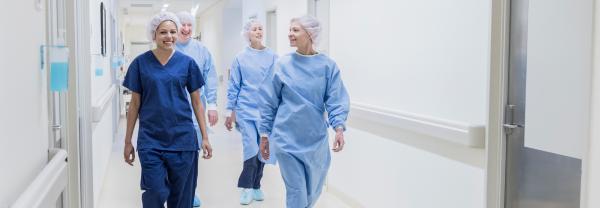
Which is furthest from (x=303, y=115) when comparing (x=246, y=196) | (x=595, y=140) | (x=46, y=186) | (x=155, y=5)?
(x=155, y=5)

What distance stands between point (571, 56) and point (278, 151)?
164 cm

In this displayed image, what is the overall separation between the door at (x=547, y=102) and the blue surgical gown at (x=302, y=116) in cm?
107

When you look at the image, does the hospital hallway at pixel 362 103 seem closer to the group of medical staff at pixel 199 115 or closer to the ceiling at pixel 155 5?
the group of medical staff at pixel 199 115

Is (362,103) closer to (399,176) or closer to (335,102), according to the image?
(399,176)

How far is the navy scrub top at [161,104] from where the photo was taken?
3047 mm

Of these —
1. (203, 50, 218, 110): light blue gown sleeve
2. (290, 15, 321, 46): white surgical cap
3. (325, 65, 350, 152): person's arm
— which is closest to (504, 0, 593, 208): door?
(325, 65, 350, 152): person's arm

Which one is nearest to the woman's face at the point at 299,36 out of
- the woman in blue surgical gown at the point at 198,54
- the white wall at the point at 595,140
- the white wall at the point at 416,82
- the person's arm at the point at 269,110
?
the person's arm at the point at 269,110

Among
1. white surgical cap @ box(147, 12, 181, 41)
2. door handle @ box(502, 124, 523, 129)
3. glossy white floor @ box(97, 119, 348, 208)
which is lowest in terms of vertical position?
glossy white floor @ box(97, 119, 348, 208)

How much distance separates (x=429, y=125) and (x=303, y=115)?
67 centimetres

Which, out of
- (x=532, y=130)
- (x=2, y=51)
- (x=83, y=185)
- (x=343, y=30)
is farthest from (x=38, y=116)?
(x=343, y=30)

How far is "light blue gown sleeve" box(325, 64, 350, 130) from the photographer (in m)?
3.33

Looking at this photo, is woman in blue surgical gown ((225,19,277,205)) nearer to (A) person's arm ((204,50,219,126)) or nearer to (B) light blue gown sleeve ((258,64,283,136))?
(A) person's arm ((204,50,219,126))

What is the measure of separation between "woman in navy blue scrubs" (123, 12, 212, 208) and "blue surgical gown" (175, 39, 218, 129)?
113 centimetres

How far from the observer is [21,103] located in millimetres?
1667
